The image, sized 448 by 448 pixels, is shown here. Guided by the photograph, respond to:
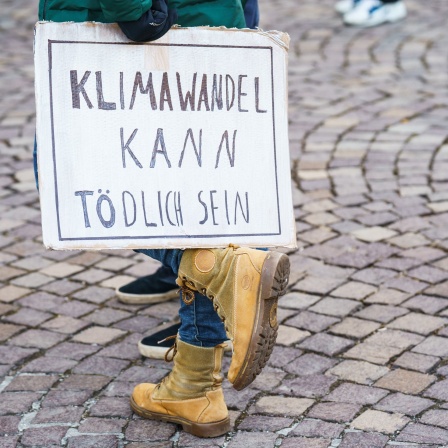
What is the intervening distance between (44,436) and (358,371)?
3.47 feet

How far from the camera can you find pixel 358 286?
4.01 m

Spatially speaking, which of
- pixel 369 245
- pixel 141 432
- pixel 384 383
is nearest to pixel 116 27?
pixel 141 432

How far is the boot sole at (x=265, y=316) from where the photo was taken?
2.65m

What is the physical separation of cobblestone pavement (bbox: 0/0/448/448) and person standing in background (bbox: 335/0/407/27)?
183 cm

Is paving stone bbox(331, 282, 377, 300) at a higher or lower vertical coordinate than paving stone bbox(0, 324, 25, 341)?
higher

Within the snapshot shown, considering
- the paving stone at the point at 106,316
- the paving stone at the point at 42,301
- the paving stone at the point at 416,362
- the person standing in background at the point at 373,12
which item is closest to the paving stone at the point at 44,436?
the paving stone at the point at 106,316

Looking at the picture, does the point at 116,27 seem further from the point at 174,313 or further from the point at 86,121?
the point at 174,313

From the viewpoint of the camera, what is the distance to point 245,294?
2660 millimetres

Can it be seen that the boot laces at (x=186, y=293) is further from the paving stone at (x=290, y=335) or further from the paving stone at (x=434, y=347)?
the paving stone at (x=434, y=347)

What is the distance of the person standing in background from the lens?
27.3ft

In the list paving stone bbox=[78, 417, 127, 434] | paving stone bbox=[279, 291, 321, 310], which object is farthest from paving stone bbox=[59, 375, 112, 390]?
paving stone bbox=[279, 291, 321, 310]

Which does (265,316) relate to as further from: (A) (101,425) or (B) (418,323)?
(B) (418,323)

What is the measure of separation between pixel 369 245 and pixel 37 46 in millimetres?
2164

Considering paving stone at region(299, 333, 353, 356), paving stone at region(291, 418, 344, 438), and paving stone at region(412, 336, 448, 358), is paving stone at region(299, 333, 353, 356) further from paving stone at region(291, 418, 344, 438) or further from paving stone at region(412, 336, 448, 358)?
paving stone at region(291, 418, 344, 438)
